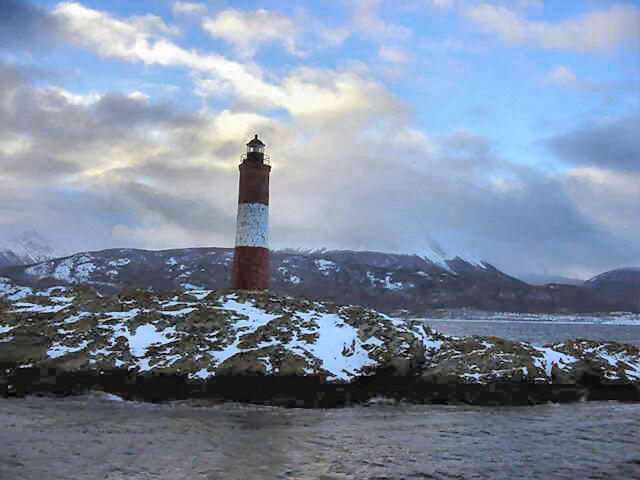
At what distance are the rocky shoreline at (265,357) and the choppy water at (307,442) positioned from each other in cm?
185

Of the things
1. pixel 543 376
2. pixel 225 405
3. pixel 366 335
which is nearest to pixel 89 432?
pixel 225 405

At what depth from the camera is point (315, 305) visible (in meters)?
34.4

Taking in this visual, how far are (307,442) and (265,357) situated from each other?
9.26m

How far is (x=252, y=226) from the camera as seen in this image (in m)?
40.5

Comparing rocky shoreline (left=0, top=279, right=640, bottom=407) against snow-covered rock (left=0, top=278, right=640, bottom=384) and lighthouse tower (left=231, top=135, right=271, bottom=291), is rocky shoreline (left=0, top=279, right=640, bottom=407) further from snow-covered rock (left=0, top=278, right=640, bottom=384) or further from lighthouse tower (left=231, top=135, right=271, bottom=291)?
lighthouse tower (left=231, top=135, right=271, bottom=291)

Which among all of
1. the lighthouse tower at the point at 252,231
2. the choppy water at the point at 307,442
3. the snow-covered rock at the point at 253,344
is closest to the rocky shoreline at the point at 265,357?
the snow-covered rock at the point at 253,344

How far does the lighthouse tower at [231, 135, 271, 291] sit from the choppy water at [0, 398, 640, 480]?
16.7m

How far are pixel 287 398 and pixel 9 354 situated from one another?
12.4 meters

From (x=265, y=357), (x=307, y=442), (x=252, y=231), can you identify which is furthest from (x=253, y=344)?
(x=252, y=231)

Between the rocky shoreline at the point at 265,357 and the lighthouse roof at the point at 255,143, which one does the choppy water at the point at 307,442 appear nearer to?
the rocky shoreline at the point at 265,357

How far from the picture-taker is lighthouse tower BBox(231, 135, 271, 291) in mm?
40250

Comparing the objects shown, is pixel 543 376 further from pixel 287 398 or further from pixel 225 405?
pixel 225 405

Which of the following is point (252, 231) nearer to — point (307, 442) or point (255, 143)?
point (255, 143)

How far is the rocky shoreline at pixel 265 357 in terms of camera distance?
2581cm
